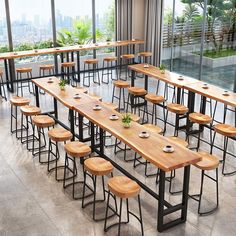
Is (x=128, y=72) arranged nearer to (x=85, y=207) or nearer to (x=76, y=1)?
(x=76, y=1)

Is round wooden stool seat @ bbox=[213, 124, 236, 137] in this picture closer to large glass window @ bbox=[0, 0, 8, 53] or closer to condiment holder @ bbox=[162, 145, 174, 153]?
condiment holder @ bbox=[162, 145, 174, 153]

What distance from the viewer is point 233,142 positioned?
6828mm

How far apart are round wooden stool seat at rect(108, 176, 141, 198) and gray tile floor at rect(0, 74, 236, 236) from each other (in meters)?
0.58

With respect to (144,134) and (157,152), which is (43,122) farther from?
(157,152)

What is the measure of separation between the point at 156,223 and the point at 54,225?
1216 mm

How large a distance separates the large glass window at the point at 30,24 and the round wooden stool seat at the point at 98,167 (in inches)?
275

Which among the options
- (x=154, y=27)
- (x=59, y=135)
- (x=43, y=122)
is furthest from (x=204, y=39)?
(x=59, y=135)

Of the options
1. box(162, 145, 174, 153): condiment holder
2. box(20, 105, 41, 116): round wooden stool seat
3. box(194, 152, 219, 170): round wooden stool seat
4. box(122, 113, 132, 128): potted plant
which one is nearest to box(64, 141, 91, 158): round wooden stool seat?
box(122, 113, 132, 128): potted plant

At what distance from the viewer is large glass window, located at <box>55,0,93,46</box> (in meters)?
11.2

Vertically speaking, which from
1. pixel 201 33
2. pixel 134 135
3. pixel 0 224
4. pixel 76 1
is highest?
pixel 76 1

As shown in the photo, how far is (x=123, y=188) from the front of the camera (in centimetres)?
418

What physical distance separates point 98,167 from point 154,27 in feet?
25.3

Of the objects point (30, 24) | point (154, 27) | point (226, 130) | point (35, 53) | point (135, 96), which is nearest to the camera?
point (226, 130)

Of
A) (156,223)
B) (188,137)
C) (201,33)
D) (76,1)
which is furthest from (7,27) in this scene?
(156,223)
